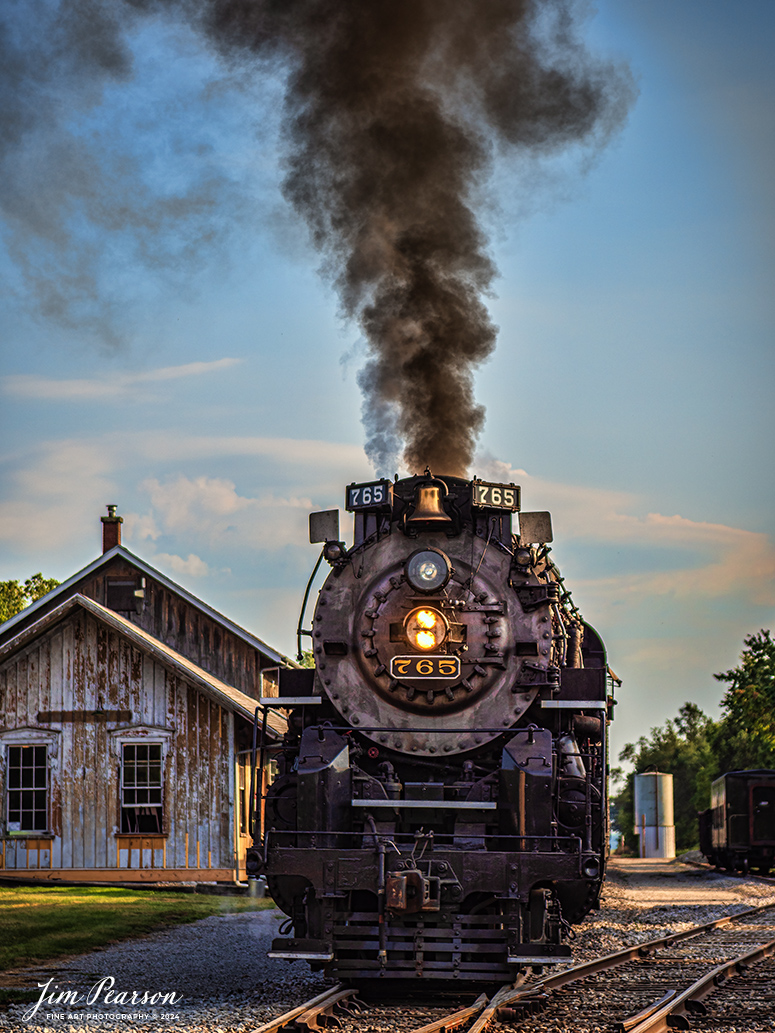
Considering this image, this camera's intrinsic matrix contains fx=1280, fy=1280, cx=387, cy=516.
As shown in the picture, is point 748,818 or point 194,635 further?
point 748,818

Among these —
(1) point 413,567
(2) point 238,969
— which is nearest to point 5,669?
(2) point 238,969

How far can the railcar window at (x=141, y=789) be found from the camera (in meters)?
22.5

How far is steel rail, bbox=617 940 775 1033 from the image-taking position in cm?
842

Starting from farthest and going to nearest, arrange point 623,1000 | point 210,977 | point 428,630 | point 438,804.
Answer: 1. point 210,977
2. point 428,630
3. point 438,804
4. point 623,1000

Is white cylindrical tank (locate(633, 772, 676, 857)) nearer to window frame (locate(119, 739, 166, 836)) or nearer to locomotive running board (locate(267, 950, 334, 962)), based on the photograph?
window frame (locate(119, 739, 166, 836))

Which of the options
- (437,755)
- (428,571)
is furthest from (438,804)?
(428,571)

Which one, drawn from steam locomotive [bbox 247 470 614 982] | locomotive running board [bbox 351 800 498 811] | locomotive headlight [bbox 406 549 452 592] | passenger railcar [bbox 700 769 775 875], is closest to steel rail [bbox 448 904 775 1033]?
steam locomotive [bbox 247 470 614 982]

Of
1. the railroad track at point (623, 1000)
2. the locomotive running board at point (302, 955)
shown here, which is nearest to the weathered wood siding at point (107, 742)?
the railroad track at point (623, 1000)

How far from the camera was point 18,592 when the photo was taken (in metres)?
53.5

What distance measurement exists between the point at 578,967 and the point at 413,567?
389cm

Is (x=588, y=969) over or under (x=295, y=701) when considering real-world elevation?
under

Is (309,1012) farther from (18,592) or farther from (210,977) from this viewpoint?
(18,592)

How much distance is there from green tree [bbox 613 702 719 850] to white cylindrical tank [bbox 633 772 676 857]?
11660 mm

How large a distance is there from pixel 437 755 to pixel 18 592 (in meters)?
45.7
